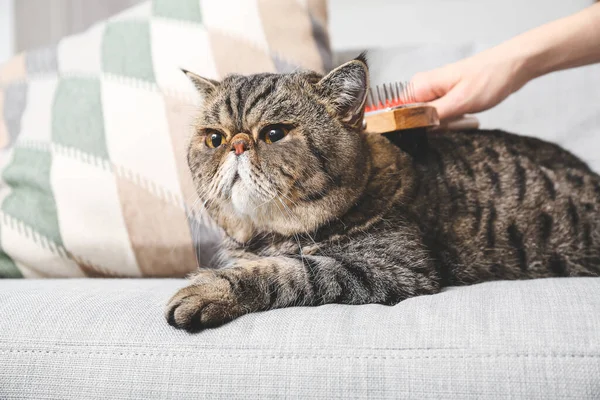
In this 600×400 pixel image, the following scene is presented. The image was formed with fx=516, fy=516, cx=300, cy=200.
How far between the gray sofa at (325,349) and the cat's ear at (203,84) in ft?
1.40

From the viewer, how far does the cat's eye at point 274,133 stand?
89cm

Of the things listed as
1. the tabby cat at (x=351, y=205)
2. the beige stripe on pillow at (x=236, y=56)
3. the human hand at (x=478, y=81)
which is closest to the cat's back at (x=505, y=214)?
the tabby cat at (x=351, y=205)

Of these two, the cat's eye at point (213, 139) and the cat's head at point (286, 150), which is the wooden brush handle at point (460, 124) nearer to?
the cat's head at point (286, 150)

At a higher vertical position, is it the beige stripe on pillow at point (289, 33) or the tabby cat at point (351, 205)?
the beige stripe on pillow at point (289, 33)

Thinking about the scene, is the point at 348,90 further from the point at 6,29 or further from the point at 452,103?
the point at 6,29

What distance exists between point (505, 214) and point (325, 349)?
0.55 m

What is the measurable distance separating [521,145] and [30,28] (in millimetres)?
2032

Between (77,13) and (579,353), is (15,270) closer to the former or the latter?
(579,353)

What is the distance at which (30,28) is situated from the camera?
2.19 m

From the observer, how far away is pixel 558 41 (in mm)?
1128

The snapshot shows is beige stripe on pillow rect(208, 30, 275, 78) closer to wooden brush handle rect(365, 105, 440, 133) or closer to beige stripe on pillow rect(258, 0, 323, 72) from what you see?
beige stripe on pillow rect(258, 0, 323, 72)

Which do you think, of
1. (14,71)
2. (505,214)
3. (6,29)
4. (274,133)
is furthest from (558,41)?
(6,29)

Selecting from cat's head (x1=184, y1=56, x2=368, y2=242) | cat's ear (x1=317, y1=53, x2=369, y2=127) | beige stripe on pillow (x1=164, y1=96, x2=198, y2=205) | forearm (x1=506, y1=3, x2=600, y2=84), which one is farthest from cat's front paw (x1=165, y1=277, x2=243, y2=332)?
forearm (x1=506, y1=3, x2=600, y2=84)

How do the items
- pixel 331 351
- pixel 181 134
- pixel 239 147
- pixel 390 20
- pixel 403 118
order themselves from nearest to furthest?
pixel 331 351
pixel 239 147
pixel 403 118
pixel 181 134
pixel 390 20
